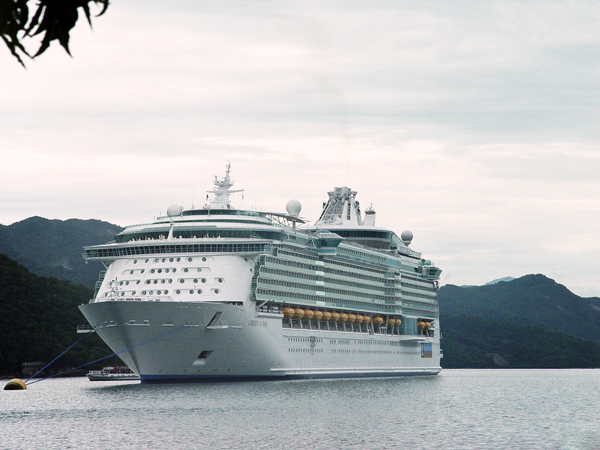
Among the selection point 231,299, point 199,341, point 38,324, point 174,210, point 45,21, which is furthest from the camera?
point 38,324

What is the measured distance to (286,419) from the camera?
4569 cm

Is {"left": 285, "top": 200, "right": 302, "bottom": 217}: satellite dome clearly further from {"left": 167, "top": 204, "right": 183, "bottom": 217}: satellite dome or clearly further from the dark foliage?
the dark foliage

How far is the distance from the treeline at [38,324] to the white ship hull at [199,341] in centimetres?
4072

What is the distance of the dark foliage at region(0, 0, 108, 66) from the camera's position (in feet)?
17.5

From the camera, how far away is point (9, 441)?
39.3m

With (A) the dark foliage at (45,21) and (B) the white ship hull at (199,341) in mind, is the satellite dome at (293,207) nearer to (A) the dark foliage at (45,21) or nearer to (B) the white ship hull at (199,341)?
(B) the white ship hull at (199,341)

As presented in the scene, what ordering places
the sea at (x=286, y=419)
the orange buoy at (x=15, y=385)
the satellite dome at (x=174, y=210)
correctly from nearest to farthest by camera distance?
the sea at (x=286, y=419)
the orange buoy at (x=15, y=385)
the satellite dome at (x=174, y=210)

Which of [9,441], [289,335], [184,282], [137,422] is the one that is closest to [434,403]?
[289,335]

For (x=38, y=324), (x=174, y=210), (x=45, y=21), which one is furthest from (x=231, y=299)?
(x=45, y=21)

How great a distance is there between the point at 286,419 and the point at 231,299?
21.5m

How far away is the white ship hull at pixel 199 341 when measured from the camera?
62000 mm

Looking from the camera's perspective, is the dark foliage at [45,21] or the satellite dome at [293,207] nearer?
the dark foliage at [45,21]

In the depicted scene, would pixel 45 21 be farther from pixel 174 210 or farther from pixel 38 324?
pixel 38 324

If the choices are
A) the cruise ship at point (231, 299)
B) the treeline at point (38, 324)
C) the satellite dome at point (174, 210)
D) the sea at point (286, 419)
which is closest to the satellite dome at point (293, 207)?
the cruise ship at point (231, 299)
